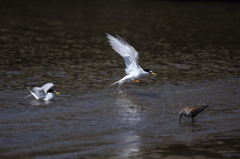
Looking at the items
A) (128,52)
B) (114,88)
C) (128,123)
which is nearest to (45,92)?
(114,88)

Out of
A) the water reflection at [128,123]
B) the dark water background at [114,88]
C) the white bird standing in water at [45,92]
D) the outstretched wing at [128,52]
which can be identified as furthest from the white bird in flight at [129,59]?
the white bird standing in water at [45,92]

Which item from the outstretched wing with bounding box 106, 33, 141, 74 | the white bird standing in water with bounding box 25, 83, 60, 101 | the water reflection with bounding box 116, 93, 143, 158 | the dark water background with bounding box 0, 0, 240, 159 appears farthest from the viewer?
the outstretched wing with bounding box 106, 33, 141, 74

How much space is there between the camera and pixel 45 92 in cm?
1072

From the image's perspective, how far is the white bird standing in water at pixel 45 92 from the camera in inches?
421

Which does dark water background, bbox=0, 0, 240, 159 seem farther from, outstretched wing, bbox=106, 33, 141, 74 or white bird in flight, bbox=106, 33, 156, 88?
outstretched wing, bbox=106, 33, 141, 74

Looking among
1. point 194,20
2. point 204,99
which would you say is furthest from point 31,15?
point 204,99

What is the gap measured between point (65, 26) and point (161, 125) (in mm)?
15197

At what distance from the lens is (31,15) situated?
2656cm

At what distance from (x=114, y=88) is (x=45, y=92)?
247cm

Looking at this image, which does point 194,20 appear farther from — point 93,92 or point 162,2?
point 93,92

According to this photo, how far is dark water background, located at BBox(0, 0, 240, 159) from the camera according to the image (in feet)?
25.5

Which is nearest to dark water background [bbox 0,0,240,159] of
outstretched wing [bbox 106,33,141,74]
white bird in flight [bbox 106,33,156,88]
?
white bird in flight [bbox 106,33,156,88]

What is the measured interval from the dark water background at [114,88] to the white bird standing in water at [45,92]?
8.9 inches

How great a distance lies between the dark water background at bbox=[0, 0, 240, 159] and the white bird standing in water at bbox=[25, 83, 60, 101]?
0.75 feet
